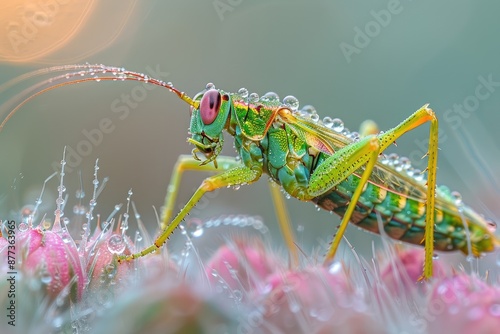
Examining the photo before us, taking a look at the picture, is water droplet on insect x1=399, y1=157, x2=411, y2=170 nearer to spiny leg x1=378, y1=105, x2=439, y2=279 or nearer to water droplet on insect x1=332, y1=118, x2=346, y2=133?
spiny leg x1=378, y1=105, x2=439, y2=279

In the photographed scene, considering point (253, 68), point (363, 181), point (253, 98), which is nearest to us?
point (363, 181)

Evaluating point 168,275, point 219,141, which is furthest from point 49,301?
point 219,141

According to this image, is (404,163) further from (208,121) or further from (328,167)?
(208,121)

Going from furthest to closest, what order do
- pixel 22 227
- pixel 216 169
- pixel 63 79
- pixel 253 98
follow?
pixel 216 169 → pixel 253 98 → pixel 63 79 → pixel 22 227

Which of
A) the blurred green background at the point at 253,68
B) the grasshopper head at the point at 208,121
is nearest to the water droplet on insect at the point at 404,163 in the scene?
the grasshopper head at the point at 208,121

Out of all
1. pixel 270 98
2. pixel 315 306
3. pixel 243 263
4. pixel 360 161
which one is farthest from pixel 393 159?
pixel 315 306

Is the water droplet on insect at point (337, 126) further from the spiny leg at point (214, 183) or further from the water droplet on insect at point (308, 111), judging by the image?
the spiny leg at point (214, 183)

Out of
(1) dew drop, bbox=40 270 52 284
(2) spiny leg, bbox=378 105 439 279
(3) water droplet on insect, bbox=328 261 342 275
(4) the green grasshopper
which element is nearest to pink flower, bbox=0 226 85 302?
(1) dew drop, bbox=40 270 52 284
